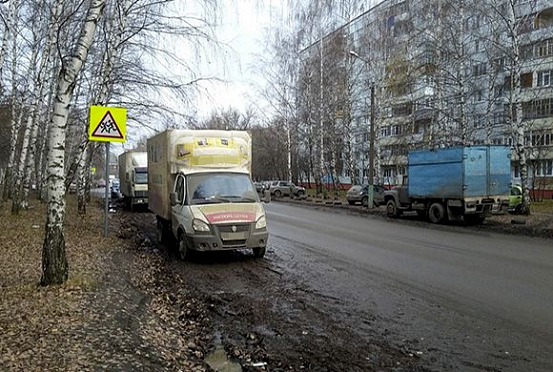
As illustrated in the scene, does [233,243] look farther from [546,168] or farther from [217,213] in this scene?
[546,168]

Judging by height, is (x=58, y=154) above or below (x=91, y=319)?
above

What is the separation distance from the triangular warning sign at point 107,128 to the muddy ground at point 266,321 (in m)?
3.72

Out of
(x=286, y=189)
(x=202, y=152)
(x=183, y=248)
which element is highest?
(x=202, y=152)

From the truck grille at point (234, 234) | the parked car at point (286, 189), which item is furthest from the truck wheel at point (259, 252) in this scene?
the parked car at point (286, 189)

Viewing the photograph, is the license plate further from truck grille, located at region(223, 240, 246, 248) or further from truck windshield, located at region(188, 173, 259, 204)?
truck windshield, located at region(188, 173, 259, 204)

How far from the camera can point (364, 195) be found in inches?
1208

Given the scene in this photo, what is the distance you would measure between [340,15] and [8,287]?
32682mm

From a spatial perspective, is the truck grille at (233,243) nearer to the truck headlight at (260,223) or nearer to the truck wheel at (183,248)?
the truck headlight at (260,223)

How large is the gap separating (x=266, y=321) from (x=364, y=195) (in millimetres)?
25229

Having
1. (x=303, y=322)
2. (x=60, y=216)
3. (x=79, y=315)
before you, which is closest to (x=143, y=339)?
(x=79, y=315)

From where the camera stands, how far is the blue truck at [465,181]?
1872 cm

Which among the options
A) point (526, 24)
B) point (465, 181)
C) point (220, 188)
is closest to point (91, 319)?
point (220, 188)

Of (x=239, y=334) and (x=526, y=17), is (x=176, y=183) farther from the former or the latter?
(x=526, y=17)

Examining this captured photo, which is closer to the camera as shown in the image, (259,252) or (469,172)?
(259,252)
